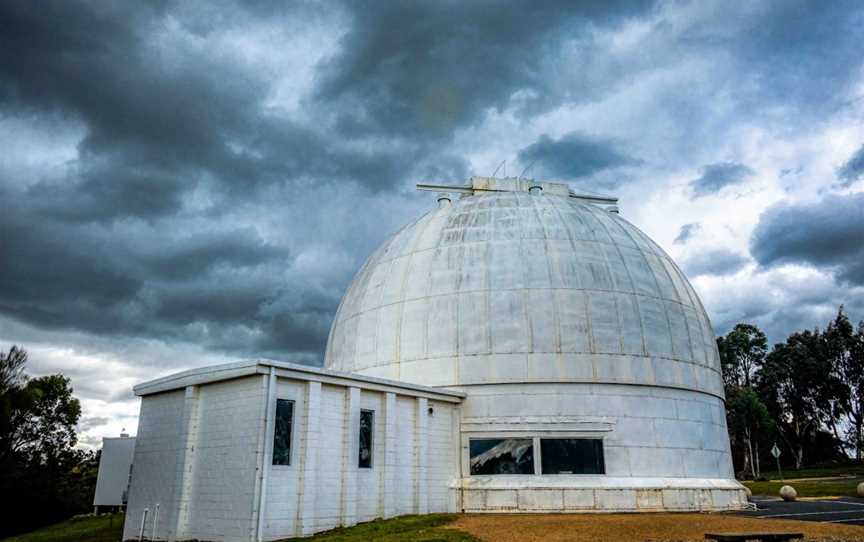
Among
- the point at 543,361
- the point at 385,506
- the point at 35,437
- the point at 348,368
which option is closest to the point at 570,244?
the point at 543,361

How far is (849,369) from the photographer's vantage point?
241ft

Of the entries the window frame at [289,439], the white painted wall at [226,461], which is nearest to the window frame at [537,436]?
the window frame at [289,439]

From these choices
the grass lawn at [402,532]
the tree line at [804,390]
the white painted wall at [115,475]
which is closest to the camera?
the grass lawn at [402,532]

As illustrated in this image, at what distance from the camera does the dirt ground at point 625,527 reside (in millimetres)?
15969

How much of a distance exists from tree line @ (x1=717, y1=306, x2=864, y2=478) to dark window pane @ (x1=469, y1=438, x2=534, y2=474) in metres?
54.3

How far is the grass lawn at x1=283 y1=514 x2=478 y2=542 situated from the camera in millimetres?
15920

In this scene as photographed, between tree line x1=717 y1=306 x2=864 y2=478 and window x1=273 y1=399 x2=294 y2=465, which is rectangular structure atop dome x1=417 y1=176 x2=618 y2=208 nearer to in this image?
window x1=273 y1=399 x2=294 y2=465

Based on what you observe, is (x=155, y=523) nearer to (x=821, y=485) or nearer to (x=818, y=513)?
(x=818, y=513)

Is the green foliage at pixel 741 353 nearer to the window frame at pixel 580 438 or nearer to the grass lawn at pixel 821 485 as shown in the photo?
the grass lawn at pixel 821 485

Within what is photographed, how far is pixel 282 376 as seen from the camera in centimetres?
1839

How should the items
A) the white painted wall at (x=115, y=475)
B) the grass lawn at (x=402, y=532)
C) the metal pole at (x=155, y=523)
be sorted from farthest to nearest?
the white painted wall at (x=115, y=475) < the metal pole at (x=155, y=523) < the grass lawn at (x=402, y=532)

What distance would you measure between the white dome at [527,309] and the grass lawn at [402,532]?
6.30 metres

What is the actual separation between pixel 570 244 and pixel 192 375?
15.8m

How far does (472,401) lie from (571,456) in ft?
13.6
